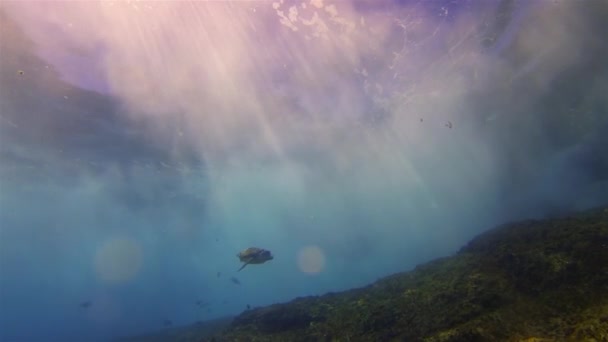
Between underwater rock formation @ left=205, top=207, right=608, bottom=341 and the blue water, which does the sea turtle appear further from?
the blue water

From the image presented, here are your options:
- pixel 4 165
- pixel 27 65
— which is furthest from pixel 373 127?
pixel 4 165

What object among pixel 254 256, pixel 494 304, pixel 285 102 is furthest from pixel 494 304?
pixel 285 102

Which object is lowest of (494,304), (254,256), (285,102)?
(494,304)

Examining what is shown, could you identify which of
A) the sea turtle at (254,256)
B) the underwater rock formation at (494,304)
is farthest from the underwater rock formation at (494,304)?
the sea turtle at (254,256)

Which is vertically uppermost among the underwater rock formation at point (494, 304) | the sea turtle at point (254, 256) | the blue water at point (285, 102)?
the blue water at point (285, 102)

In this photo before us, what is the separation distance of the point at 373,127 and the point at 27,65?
73.8 ft

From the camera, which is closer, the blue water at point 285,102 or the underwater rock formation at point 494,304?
the underwater rock formation at point 494,304

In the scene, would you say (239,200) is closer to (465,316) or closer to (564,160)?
(564,160)

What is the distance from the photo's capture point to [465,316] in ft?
16.7

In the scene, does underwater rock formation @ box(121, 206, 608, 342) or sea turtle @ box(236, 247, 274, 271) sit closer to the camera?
underwater rock formation @ box(121, 206, 608, 342)

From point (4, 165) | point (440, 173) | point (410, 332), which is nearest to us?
point (410, 332)

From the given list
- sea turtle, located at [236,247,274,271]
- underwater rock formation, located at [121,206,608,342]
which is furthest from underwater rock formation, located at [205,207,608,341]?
sea turtle, located at [236,247,274,271]

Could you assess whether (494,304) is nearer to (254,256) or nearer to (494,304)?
(494,304)

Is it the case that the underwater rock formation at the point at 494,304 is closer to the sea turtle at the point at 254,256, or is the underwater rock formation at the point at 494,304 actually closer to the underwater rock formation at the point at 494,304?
the underwater rock formation at the point at 494,304
